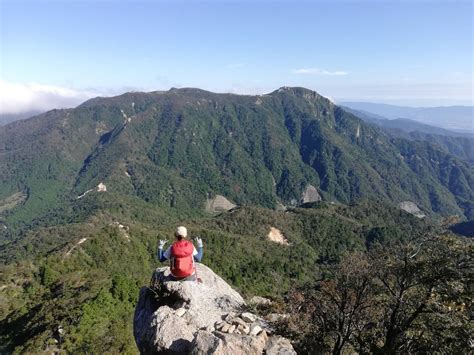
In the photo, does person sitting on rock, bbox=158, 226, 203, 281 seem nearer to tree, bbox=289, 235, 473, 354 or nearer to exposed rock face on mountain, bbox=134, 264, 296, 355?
exposed rock face on mountain, bbox=134, 264, 296, 355

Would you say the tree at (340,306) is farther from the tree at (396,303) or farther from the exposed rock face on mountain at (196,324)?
the exposed rock face on mountain at (196,324)

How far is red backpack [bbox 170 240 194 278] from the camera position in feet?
52.4

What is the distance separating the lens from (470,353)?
522 inches

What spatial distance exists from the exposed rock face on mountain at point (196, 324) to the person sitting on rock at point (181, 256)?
0.57 meters

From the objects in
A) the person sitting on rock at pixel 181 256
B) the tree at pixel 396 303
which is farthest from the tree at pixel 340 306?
the person sitting on rock at pixel 181 256

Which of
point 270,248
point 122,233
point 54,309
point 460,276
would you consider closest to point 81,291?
point 54,309

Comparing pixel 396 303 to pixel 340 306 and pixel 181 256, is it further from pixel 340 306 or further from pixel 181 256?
pixel 181 256

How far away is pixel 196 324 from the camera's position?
46.8 ft

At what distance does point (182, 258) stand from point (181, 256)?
0.14 metres

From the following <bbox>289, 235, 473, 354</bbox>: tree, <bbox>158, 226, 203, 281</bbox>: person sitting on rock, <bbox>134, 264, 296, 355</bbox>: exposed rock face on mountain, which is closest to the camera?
<bbox>134, 264, 296, 355</bbox>: exposed rock face on mountain

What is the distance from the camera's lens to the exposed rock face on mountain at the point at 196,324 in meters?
12.4

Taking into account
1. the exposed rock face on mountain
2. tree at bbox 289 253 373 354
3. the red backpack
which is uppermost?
the red backpack

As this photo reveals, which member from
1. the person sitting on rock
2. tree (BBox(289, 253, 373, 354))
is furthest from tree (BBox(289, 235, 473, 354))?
the person sitting on rock

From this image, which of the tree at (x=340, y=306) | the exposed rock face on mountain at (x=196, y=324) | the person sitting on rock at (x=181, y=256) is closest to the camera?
the exposed rock face on mountain at (x=196, y=324)
